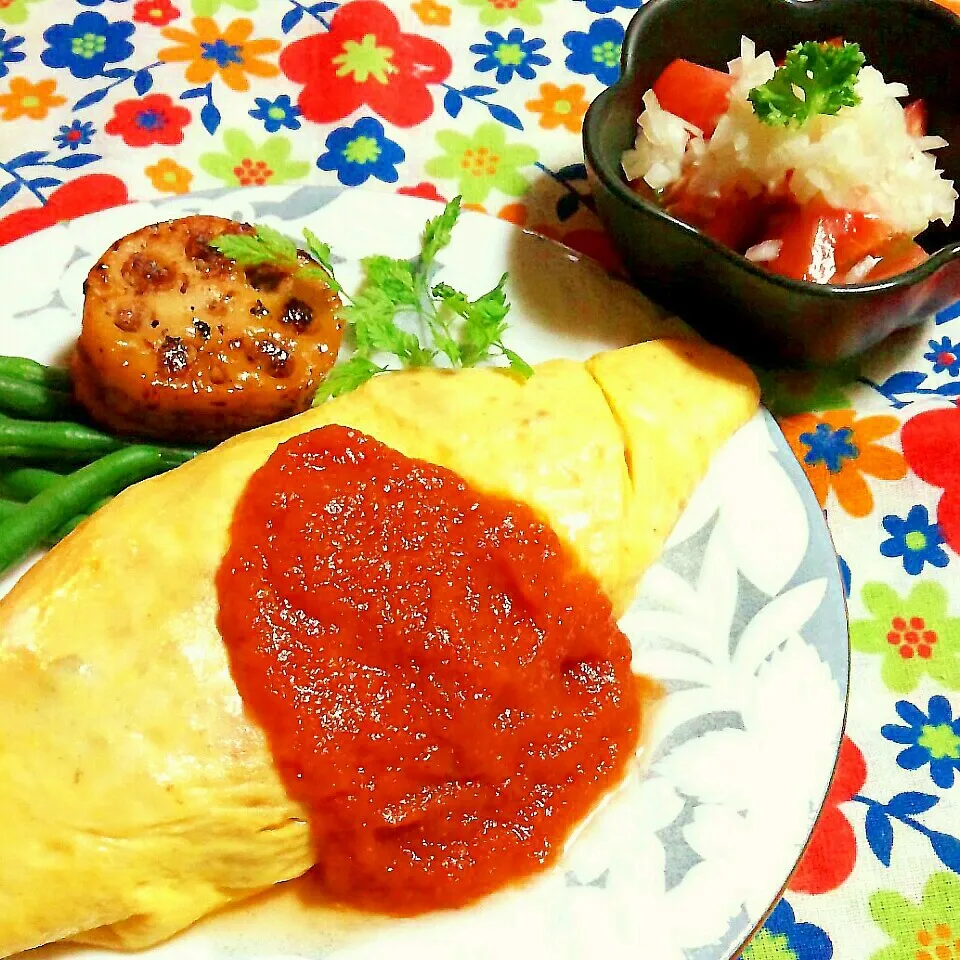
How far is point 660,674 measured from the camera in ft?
8.96

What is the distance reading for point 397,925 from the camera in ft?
7.72

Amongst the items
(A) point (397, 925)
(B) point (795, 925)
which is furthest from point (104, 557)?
(B) point (795, 925)

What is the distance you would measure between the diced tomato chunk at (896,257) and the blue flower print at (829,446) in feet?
1.74

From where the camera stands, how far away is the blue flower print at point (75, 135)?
13.4 feet

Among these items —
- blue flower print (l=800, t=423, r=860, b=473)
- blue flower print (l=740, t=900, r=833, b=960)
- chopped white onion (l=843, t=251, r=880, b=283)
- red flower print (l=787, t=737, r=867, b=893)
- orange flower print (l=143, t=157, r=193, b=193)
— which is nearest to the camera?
→ blue flower print (l=740, t=900, r=833, b=960)

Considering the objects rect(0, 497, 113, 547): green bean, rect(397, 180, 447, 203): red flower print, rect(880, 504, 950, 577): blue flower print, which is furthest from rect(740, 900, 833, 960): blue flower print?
rect(397, 180, 447, 203): red flower print

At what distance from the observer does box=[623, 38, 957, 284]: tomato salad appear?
3.02 m

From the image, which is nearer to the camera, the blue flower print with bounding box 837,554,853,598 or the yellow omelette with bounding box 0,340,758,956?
the yellow omelette with bounding box 0,340,758,956

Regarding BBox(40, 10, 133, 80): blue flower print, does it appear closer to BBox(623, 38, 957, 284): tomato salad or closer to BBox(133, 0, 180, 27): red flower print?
BBox(133, 0, 180, 27): red flower print

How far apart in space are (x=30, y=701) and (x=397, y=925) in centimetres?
96

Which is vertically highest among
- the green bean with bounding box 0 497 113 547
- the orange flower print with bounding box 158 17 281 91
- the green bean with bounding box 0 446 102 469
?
the orange flower print with bounding box 158 17 281 91

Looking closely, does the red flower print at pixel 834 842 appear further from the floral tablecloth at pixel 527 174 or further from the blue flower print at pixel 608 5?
the blue flower print at pixel 608 5

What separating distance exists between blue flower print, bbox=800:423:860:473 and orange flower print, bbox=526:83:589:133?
1.65 meters

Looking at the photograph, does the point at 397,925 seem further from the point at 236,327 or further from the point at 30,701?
the point at 236,327
